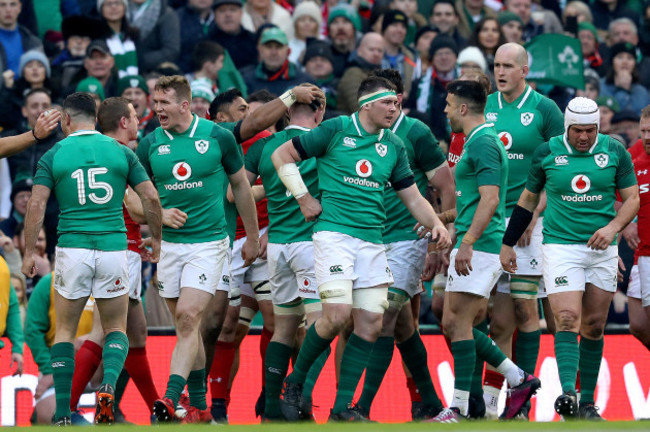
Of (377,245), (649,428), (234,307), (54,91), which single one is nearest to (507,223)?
(377,245)

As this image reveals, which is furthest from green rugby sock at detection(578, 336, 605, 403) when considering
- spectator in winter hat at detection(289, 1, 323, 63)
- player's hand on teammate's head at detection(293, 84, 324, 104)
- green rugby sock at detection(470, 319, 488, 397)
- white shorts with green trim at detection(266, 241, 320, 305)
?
spectator in winter hat at detection(289, 1, 323, 63)

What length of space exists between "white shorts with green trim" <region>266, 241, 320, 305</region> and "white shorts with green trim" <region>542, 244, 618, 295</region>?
198cm

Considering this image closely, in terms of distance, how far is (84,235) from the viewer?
10.3 m

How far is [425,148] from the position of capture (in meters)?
11.3

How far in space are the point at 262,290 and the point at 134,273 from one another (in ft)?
4.22

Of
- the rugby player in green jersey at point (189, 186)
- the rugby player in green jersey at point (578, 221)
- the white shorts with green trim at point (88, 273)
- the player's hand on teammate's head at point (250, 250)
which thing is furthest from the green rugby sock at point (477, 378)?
the white shorts with green trim at point (88, 273)

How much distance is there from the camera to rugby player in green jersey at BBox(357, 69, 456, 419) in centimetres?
1116

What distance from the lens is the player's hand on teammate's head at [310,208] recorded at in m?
10.3

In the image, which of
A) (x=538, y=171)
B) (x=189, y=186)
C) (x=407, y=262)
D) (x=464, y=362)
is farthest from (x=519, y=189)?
(x=189, y=186)

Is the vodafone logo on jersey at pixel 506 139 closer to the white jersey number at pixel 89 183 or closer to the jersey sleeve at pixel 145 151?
the jersey sleeve at pixel 145 151

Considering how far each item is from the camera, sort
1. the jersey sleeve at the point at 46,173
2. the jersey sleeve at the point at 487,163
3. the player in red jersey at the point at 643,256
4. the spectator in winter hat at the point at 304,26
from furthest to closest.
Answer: the spectator in winter hat at the point at 304,26, the player in red jersey at the point at 643,256, the jersey sleeve at the point at 487,163, the jersey sleeve at the point at 46,173

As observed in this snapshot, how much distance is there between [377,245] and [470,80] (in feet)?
5.66

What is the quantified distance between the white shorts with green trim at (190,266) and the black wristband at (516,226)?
7.82 ft

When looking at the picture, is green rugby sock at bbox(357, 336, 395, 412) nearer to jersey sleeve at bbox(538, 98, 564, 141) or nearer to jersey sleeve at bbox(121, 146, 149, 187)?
jersey sleeve at bbox(538, 98, 564, 141)
